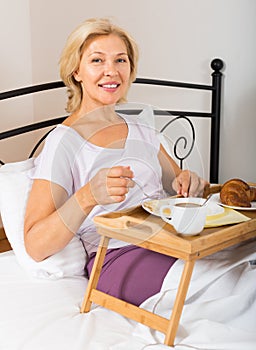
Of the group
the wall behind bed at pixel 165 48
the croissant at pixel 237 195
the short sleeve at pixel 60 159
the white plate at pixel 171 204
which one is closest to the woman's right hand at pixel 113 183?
the white plate at pixel 171 204

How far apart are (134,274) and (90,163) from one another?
0.33 m

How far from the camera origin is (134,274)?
1.39 metres

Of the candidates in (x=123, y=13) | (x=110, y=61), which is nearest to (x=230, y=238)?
(x=110, y=61)

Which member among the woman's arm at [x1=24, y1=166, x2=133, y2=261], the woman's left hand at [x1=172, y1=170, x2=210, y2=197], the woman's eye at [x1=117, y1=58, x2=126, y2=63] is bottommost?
the woman's arm at [x1=24, y1=166, x2=133, y2=261]

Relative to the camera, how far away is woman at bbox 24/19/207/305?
1.38m

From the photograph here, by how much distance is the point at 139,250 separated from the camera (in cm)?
143

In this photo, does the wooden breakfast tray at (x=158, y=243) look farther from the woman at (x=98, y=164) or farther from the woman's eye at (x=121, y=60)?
the woman's eye at (x=121, y=60)

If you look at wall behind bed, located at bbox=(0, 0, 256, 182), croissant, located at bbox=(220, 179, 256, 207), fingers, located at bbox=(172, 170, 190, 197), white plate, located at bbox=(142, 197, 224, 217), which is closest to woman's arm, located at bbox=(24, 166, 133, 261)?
white plate, located at bbox=(142, 197, 224, 217)

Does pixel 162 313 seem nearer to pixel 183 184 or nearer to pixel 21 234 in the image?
pixel 183 184

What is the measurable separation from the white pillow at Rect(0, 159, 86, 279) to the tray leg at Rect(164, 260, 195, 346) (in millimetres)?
479

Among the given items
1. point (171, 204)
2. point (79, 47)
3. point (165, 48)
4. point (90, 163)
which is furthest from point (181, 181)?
point (165, 48)

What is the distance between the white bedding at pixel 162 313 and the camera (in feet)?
3.86

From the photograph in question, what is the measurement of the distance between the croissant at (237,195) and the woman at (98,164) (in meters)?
0.07

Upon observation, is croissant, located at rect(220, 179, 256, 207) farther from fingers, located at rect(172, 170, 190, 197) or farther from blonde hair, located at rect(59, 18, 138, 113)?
blonde hair, located at rect(59, 18, 138, 113)
